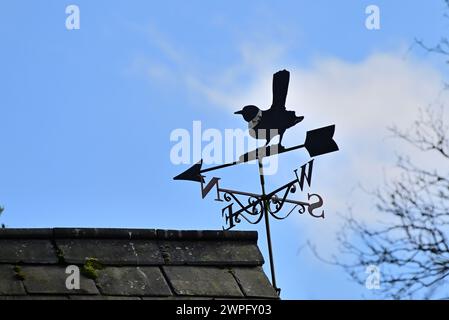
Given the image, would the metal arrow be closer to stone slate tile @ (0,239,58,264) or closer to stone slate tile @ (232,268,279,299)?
stone slate tile @ (232,268,279,299)

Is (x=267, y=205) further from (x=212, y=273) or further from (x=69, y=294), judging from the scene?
(x=69, y=294)

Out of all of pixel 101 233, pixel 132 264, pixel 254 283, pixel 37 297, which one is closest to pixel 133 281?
pixel 132 264

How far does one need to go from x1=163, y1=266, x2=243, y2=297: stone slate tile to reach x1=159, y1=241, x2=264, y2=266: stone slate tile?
0.13 ft

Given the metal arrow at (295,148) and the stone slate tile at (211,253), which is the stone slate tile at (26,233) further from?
the metal arrow at (295,148)

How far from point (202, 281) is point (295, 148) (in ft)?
7.54

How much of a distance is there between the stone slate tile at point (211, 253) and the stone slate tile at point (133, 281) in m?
0.13

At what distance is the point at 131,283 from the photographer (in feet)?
11.8

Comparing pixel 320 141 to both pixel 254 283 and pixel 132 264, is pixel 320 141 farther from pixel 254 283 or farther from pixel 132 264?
pixel 132 264

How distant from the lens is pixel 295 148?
5.89 m

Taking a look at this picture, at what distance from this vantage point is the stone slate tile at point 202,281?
12.0 feet

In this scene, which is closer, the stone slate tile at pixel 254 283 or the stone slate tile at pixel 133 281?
the stone slate tile at pixel 133 281

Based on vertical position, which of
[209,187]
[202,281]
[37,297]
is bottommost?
[37,297]

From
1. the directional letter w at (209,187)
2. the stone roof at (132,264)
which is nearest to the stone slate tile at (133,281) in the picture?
the stone roof at (132,264)

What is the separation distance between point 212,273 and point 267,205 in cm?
183
